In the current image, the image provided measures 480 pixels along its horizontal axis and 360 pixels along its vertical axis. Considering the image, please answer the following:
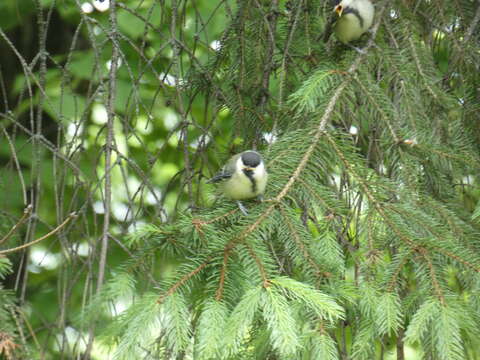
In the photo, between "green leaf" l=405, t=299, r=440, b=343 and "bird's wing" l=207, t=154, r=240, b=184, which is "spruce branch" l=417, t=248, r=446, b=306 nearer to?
"green leaf" l=405, t=299, r=440, b=343

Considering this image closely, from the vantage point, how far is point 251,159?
1939mm

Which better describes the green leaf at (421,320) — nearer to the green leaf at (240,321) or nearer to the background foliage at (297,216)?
the background foliage at (297,216)

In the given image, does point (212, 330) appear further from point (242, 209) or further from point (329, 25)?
point (329, 25)

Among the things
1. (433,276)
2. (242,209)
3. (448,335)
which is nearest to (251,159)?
(242,209)

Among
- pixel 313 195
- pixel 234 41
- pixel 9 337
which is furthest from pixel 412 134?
pixel 9 337

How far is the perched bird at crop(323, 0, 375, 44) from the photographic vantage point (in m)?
2.27

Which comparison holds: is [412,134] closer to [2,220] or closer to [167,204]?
[2,220]

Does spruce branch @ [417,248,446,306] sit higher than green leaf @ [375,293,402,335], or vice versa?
spruce branch @ [417,248,446,306]

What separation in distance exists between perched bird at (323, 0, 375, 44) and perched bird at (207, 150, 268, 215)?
629 mm

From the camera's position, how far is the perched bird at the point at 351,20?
2.27 metres

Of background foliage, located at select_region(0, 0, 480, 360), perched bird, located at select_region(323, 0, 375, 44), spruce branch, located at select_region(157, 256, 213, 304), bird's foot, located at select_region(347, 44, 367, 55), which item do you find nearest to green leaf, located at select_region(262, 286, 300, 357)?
background foliage, located at select_region(0, 0, 480, 360)

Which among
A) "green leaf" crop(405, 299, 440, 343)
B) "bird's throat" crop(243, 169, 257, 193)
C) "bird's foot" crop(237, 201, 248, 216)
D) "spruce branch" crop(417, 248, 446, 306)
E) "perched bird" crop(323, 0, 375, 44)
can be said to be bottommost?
"green leaf" crop(405, 299, 440, 343)

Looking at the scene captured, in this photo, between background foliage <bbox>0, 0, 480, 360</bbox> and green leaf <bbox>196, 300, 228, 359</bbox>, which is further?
background foliage <bbox>0, 0, 480, 360</bbox>

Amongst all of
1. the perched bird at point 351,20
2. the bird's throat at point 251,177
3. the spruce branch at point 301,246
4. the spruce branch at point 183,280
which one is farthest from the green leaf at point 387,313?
the perched bird at point 351,20
